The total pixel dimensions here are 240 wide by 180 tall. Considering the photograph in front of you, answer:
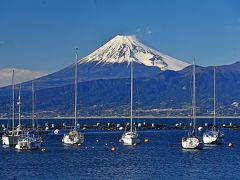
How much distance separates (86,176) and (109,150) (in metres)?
29.5

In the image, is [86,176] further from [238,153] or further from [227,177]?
[238,153]

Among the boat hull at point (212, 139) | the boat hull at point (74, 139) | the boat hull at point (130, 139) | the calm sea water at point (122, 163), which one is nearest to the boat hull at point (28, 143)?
the calm sea water at point (122, 163)

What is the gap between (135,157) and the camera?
7606 centimetres

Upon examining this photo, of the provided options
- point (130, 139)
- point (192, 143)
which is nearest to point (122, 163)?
point (192, 143)

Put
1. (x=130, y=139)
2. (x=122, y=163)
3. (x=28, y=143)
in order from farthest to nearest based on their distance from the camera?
(x=130, y=139) < (x=28, y=143) < (x=122, y=163)

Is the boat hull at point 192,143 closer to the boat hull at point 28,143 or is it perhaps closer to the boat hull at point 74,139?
the boat hull at point 74,139

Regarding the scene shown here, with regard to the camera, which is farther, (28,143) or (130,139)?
(130,139)

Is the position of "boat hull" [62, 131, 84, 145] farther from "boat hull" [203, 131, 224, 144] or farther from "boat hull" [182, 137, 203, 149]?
"boat hull" [182, 137, 203, 149]

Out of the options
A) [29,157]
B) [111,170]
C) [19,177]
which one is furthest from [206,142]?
[19,177]

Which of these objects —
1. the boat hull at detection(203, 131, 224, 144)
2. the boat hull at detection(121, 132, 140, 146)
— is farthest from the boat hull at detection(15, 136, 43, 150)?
the boat hull at detection(203, 131, 224, 144)

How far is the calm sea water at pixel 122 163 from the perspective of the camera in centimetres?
5869

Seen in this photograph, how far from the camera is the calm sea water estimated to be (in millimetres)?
58688

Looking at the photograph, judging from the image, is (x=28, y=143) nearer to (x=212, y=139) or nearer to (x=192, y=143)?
(x=192, y=143)

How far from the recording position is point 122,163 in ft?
227
